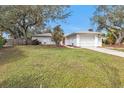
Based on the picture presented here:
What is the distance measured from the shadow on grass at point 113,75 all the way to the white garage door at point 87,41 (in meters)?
3.12

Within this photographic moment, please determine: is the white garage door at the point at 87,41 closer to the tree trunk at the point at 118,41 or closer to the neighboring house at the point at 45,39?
the neighboring house at the point at 45,39

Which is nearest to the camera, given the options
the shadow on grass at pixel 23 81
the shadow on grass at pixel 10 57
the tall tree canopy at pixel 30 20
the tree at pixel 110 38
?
the shadow on grass at pixel 23 81

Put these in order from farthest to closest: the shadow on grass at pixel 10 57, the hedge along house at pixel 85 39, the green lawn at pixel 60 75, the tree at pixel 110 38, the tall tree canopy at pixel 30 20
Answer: the tall tree canopy at pixel 30 20
the tree at pixel 110 38
the hedge along house at pixel 85 39
the shadow on grass at pixel 10 57
the green lawn at pixel 60 75

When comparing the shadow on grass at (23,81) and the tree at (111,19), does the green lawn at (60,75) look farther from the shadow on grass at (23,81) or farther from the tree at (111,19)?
the tree at (111,19)

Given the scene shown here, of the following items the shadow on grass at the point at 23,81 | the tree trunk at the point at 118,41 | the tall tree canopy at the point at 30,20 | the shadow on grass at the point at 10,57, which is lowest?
the shadow on grass at the point at 23,81

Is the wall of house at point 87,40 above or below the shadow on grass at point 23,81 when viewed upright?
above

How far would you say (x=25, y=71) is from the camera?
6070mm

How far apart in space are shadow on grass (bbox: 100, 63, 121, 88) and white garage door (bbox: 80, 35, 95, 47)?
123 inches

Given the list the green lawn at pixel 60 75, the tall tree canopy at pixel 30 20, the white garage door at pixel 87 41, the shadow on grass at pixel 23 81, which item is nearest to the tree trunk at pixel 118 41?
the white garage door at pixel 87 41

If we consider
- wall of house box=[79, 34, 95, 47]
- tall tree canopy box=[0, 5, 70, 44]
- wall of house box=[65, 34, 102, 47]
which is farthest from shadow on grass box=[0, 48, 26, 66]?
wall of house box=[79, 34, 95, 47]

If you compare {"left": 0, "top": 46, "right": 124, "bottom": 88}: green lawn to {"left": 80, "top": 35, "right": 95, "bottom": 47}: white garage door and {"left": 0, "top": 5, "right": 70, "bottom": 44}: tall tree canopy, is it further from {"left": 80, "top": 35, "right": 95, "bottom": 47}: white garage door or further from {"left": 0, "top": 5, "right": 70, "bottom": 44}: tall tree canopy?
{"left": 0, "top": 5, "right": 70, "bottom": 44}: tall tree canopy

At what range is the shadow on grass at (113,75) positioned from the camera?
5.04 metres

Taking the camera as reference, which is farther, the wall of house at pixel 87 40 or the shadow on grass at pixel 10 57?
the wall of house at pixel 87 40
